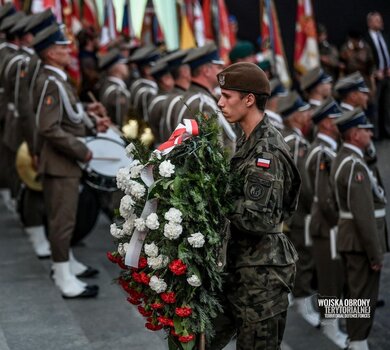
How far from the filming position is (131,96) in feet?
37.5

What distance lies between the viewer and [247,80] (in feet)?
15.3

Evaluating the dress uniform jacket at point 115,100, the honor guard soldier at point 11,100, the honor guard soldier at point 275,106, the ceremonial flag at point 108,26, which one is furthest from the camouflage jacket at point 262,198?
the ceremonial flag at point 108,26

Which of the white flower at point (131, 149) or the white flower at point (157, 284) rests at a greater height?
the white flower at point (131, 149)

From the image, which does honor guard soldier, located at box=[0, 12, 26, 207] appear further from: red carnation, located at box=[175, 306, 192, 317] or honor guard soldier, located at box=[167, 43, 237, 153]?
red carnation, located at box=[175, 306, 192, 317]

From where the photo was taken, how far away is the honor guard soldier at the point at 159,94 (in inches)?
388

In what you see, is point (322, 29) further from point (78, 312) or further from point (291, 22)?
point (78, 312)

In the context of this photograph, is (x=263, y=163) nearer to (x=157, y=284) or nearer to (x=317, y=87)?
(x=157, y=284)

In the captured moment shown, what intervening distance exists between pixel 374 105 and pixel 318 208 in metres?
7.88

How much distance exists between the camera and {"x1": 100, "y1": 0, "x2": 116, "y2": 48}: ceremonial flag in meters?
13.3

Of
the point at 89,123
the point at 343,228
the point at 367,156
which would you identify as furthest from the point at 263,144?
the point at 89,123

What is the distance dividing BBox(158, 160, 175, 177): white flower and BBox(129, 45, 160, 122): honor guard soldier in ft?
21.0

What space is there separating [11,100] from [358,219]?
4466 millimetres

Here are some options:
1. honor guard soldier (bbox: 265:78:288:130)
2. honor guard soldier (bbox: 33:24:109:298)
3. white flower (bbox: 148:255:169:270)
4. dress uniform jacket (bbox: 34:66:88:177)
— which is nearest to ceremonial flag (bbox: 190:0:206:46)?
honor guard soldier (bbox: 265:78:288:130)

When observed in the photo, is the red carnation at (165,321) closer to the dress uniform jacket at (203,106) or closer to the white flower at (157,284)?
the white flower at (157,284)
